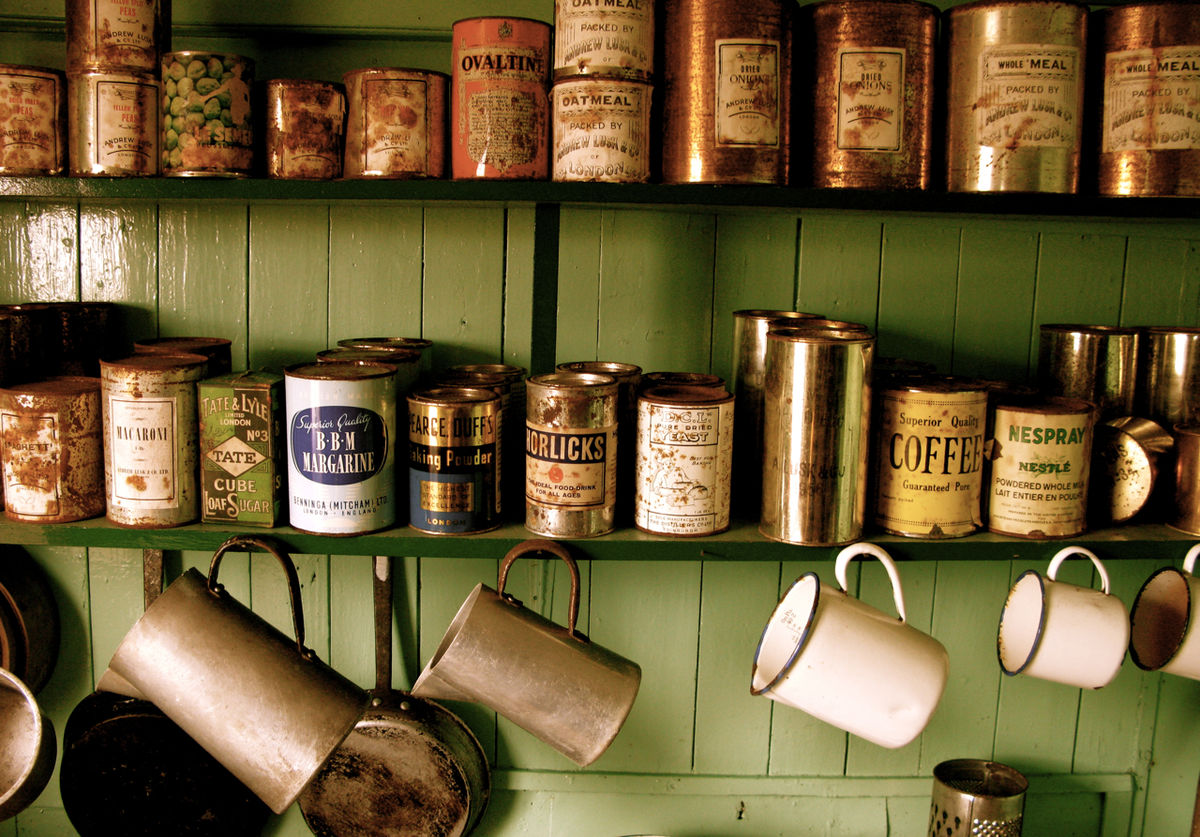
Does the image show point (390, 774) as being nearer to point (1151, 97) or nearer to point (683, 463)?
point (683, 463)

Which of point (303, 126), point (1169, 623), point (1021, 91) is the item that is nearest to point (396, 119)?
point (303, 126)

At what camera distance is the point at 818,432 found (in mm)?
1023

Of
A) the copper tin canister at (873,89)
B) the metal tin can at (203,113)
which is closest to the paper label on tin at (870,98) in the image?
the copper tin canister at (873,89)

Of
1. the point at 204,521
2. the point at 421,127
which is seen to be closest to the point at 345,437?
the point at 204,521

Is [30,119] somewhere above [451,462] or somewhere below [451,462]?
above

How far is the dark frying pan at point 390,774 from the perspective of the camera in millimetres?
1320

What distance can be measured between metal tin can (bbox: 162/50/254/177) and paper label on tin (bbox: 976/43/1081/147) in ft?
2.76

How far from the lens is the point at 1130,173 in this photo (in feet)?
3.46

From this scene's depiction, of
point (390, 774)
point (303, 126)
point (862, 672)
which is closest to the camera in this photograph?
point (862, 672)

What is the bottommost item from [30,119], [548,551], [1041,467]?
[548,551]

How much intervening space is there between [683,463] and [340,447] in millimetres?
380

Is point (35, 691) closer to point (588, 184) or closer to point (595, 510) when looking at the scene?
point (595, 510)

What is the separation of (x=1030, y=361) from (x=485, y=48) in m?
0.88

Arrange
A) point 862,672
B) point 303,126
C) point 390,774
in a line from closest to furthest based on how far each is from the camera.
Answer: point 862,672 < point 303,126 < point 390,774
